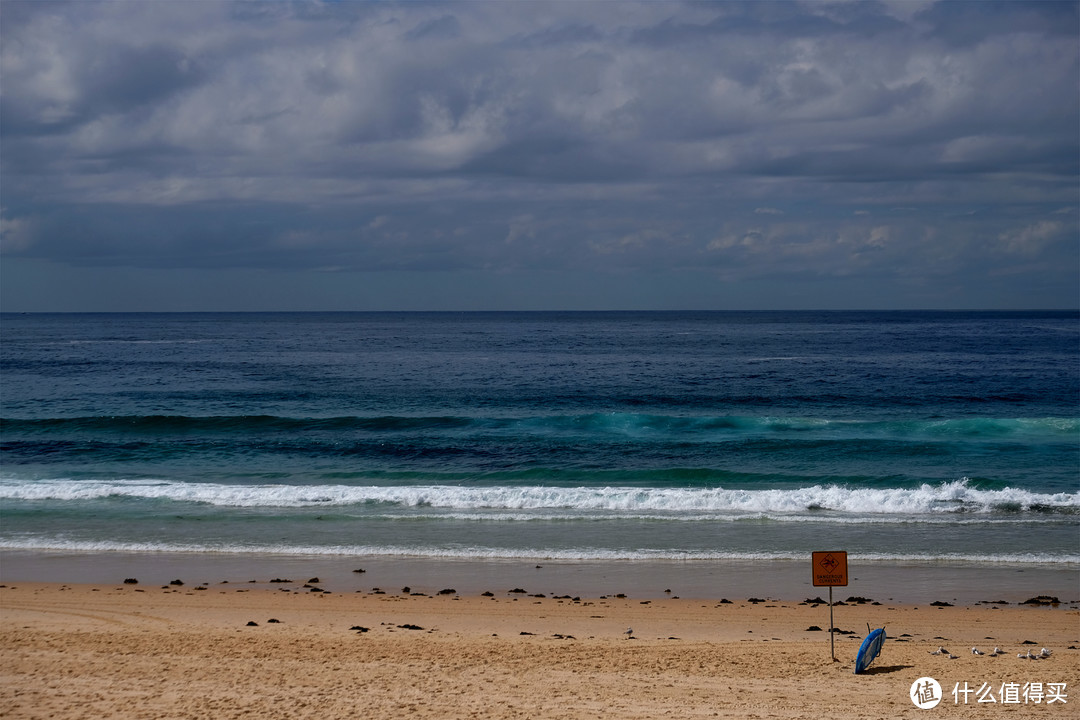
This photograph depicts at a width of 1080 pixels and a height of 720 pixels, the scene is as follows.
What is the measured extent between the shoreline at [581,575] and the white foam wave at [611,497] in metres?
4.70

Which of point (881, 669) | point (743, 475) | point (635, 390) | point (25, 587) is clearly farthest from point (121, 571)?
point (635, 390)

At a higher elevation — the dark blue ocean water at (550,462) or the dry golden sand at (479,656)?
the dark blue ocean water at (550,462)

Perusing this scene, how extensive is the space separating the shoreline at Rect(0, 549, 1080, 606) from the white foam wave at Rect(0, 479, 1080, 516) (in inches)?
185

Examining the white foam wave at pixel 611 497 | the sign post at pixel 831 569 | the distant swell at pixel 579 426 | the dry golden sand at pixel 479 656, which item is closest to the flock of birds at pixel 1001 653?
the dry golden sand at pixel 479 656

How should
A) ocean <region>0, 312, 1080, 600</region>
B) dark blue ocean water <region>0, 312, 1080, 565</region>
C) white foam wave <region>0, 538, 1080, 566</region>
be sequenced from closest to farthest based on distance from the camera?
1. white foam wave <region>0, 538, 1080, 566</region>
2. ocean <region>0, 312, 1080, 600</region>
3. dark blue ocean water <region>0, 312, 1080, 565</region>

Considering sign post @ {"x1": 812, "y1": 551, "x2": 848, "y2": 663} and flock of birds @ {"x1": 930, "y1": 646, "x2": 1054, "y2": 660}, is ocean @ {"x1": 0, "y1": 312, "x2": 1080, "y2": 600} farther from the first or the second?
sign post @ {"x1": 812, "y1": 551, "x2": 848, "y2": 663}

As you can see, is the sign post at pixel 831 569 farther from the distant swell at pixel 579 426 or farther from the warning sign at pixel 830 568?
the distant swell at pixel 579 426

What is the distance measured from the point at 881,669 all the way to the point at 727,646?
208 cm

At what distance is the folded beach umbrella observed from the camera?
10.6 meters
